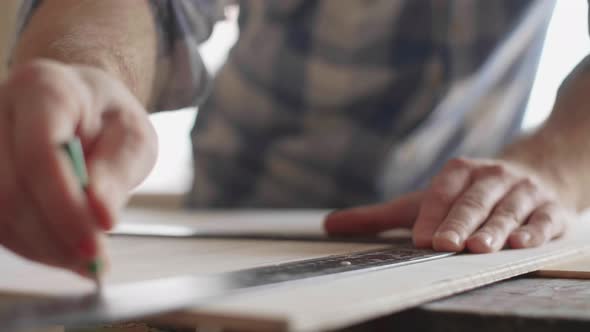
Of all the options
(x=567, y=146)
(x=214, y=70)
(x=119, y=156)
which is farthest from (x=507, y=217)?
(x=214, y=70)

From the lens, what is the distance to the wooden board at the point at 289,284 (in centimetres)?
A: 45

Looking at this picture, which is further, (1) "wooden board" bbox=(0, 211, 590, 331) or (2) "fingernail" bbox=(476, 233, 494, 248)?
(2) "fingernail" bbox=(476, 233, 494, 248)

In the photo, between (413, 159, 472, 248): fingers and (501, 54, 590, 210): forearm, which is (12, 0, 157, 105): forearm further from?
(501, 54, 590, 210): forearm

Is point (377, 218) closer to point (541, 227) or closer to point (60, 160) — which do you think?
point (541, 227)

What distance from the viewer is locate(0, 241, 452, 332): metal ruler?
407 mm

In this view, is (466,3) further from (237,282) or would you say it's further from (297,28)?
(237,282)

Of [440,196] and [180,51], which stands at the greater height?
[180,51]

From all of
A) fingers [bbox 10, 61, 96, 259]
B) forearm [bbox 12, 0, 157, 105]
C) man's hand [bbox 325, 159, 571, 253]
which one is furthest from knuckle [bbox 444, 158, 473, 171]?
fingers [bbox 10, 61, 96, 259]

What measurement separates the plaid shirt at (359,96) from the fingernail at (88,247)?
109cm

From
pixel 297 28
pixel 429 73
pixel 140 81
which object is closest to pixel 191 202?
pixel 297 28

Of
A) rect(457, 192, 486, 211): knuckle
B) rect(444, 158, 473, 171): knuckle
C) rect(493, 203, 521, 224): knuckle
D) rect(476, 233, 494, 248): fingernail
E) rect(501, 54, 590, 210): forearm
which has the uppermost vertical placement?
rect(501, 54, 590, 210): forearm

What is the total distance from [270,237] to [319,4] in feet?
2.95

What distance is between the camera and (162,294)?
0.49 meters

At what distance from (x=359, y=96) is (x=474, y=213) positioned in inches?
32.4
